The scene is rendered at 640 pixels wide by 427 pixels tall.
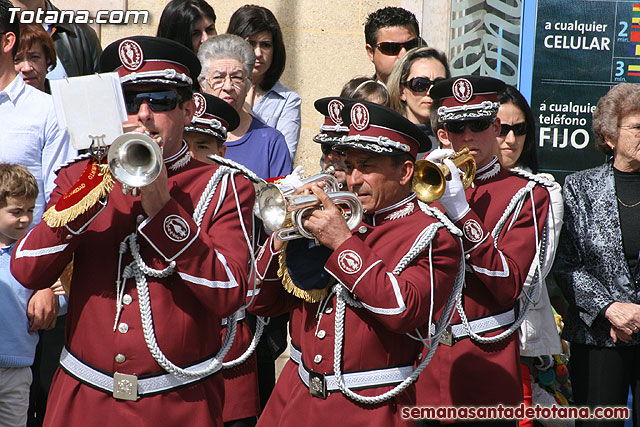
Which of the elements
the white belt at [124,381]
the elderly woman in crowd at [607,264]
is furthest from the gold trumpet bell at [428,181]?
the elderly woman in crowd at [607,264]

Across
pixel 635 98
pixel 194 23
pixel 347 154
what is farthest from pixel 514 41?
pixel 347 154

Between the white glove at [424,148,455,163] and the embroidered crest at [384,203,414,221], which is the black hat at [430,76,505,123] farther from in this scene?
the embroidered crest at [384,203,414,221]

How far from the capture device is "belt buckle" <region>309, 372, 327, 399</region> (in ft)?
12.5

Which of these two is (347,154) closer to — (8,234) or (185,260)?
(185,260)

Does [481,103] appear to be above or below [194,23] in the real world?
below

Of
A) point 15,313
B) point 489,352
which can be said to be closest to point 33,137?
point 15,313

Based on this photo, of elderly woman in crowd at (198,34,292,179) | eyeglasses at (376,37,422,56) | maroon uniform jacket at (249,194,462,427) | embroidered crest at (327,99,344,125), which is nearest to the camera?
maroon uniform jacket at (249,194,462,427)

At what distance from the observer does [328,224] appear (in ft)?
12.1

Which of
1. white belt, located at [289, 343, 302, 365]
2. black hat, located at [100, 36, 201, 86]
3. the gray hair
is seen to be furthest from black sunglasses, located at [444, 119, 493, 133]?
black hat, located at [100, 36, 201, 86]

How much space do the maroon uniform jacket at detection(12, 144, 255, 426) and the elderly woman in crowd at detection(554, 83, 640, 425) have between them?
290cm

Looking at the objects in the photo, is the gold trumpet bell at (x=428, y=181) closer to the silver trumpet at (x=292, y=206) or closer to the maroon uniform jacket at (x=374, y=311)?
the maroon uniform jacket at (x=374, y=311)

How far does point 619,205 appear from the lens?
232 inches

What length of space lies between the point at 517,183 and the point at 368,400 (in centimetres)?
178

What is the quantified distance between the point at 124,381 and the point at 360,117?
1.40 m
